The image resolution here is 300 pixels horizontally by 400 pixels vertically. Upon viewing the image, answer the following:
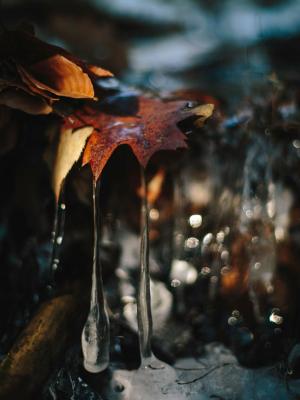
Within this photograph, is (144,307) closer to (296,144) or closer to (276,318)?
(276,318)

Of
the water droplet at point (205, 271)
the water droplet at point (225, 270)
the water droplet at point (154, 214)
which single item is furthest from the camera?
the water droplet at point (154, 214)

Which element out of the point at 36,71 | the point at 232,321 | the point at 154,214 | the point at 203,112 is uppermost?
the point at 36,71

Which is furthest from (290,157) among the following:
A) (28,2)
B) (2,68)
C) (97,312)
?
(28,2)

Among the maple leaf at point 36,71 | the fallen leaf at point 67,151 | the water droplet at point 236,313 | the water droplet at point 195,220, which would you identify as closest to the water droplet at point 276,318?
the water droplet at point 236,313

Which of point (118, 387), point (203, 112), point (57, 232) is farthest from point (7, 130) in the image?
point (118, 387)

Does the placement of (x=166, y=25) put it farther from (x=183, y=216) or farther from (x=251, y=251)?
(x=251, y=251)

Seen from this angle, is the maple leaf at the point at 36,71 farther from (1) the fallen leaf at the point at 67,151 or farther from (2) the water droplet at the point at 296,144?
(2) the water droplet at the point at 296,144
